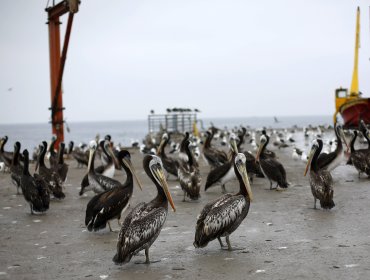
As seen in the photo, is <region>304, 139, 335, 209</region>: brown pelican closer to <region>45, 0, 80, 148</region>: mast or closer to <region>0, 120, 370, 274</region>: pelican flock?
Result: <region>0, 120, 370, 274</region>: pelican flock

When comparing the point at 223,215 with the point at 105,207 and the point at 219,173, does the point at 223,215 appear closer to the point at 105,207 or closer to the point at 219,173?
the point at 105,207

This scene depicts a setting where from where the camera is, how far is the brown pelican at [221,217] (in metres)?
7.49

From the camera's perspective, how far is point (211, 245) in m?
8.32

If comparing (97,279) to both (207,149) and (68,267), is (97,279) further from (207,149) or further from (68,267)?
(207,149)

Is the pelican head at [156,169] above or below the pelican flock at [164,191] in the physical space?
above

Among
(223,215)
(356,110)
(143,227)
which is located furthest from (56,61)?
(356,110)

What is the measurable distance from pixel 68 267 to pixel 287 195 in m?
7.32

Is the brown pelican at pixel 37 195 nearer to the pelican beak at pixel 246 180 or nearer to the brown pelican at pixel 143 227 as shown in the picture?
the brown pelican at pixel 143 227

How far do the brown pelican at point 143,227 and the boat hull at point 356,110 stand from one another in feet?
101

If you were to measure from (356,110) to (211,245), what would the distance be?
30.9 meters

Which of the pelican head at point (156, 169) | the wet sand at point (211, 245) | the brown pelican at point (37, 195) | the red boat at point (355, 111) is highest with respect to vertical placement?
the red boat at point (355, 111)

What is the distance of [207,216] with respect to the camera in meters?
7.58

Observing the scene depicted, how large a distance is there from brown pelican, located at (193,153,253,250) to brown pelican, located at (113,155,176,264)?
618 mm

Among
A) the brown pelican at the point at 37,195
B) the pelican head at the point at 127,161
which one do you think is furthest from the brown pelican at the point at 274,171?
the brown pelican at the point at 37,195
